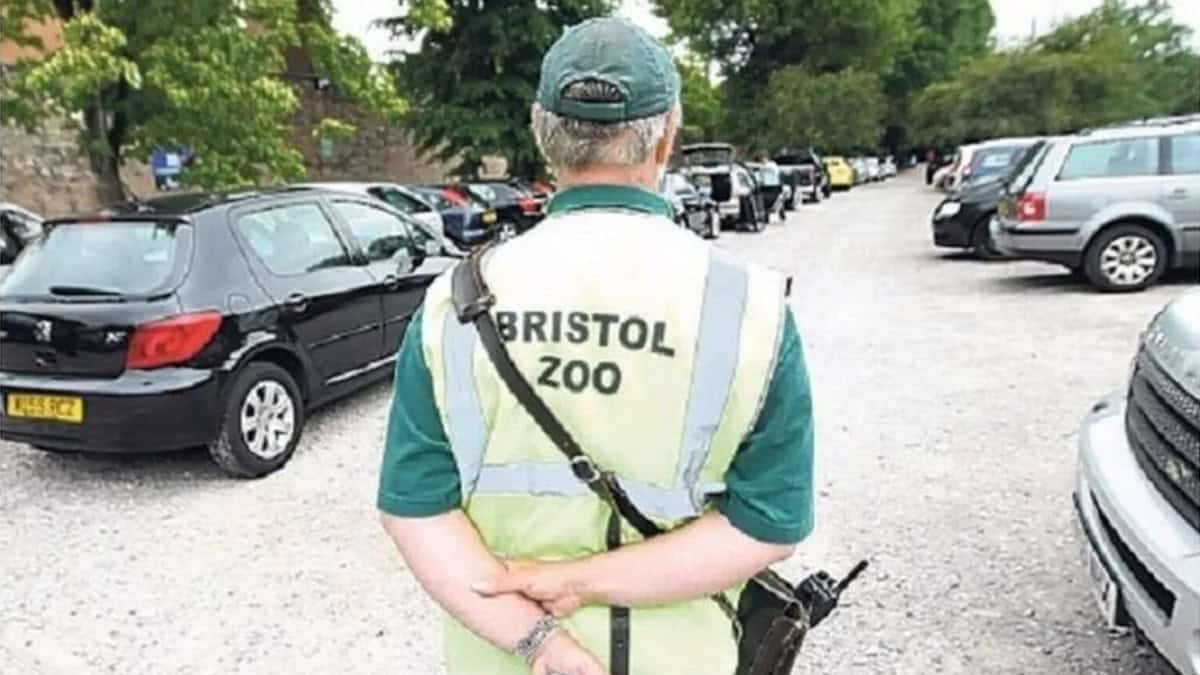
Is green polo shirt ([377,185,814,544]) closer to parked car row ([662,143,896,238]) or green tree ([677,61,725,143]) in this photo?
parked car row ([662,143,896,238])

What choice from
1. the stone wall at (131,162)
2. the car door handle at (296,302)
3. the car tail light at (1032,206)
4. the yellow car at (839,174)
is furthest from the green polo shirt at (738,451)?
the yellow car at (839,174)

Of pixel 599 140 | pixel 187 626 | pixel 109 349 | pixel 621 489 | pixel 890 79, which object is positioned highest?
pixel 890 79

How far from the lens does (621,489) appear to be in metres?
1.30

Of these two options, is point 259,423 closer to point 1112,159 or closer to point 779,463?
point 779,463

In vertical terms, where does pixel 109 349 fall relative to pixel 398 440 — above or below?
below

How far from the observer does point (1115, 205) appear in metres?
9.66

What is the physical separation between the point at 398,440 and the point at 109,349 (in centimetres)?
393

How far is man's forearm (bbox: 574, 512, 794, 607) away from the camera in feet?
4.35

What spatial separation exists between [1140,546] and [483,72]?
783 inches

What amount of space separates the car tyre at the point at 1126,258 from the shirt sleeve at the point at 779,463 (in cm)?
966

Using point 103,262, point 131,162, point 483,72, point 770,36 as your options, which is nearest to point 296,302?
point 103,262

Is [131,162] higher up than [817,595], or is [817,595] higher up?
[131,162]

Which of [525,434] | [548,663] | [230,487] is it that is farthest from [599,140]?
[230,487]

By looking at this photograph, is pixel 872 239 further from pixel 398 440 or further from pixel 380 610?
pixel 398 440
